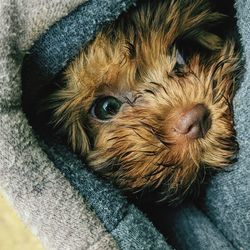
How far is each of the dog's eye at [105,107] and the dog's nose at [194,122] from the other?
0.78 feet

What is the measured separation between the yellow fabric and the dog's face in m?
0.55

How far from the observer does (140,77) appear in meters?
1.56

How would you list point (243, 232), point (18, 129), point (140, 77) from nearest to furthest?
1. point (18, 129)
2. point (243, 232)
3. point (140, 77)

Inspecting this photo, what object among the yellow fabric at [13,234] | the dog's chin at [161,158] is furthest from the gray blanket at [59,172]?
the yellow fabric at [13,234]

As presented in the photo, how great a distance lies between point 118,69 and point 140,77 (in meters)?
0.09

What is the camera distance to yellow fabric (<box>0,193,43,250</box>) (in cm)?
197

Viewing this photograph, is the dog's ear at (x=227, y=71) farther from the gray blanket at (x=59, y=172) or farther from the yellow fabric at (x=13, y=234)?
the yellow fabric at (x=13, y=234)

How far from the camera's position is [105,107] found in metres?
1.57

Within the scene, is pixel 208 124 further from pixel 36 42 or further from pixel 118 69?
pixel 36 42

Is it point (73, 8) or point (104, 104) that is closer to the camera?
point (73, 8)

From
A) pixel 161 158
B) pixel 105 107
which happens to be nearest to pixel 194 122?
pixel 161 158

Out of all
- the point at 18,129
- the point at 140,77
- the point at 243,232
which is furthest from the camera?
the point at 140,77

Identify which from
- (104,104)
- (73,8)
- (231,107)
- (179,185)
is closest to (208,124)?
(231,107)

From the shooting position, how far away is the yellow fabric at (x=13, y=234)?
6.46ft
